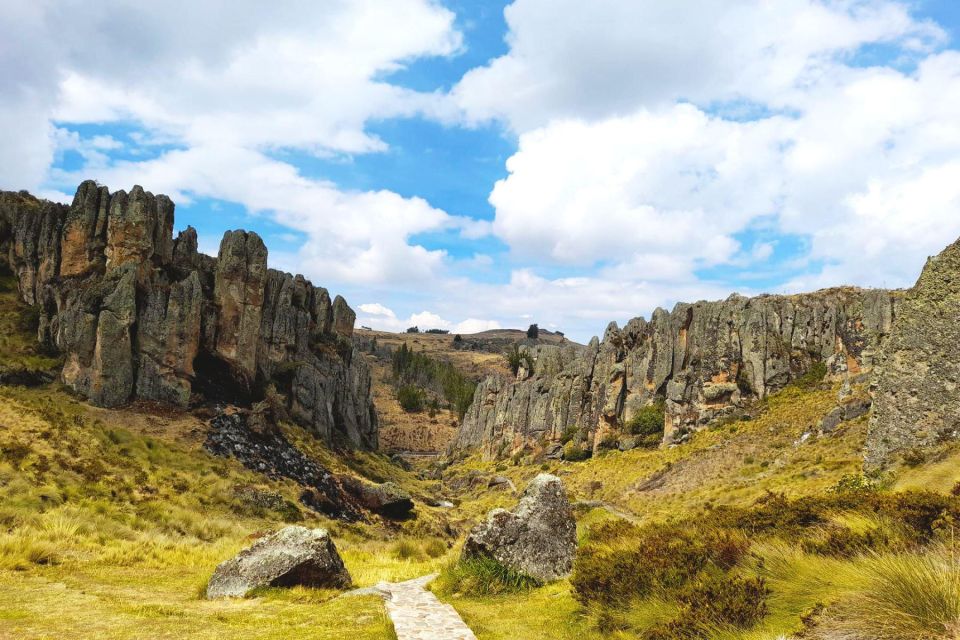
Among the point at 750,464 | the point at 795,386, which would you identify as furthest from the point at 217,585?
the point at 795,386

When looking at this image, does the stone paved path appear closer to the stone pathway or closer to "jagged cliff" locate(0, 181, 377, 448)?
the stone pathway

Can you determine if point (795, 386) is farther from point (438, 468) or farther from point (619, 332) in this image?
point (438, 468)

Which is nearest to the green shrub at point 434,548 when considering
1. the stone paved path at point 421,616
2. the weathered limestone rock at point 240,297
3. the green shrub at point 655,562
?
the stone paved path at point 421,616

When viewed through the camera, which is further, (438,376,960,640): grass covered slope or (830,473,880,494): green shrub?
(830,473,880,494): green shrub

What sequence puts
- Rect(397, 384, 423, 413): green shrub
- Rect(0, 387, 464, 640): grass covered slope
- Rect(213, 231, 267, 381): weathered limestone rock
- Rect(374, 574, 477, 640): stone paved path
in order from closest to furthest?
Rect(374, 574, 477, 640): stone paved path < Rect(0, 387, 464, 640): grass covered slope < Rect(213, 231, 267, 381): weathered limestone rock < Rect(397, 384, 423, 413): green shrub

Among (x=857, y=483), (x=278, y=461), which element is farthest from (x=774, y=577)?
(x=278, y=461)

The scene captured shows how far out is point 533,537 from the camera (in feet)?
48.5

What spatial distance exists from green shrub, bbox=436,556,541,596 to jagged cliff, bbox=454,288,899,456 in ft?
151

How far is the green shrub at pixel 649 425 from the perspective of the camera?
199ft

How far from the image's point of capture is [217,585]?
560 inches

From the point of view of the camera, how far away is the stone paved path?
9.72 metres

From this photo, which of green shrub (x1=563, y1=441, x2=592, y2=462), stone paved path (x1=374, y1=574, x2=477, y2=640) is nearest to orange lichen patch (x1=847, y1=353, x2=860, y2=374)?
green shrub (x1=563, y1=441, x2=592, y2=462)

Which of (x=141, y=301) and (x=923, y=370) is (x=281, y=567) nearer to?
(x=923, y=370)

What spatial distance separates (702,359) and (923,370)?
153 ft
